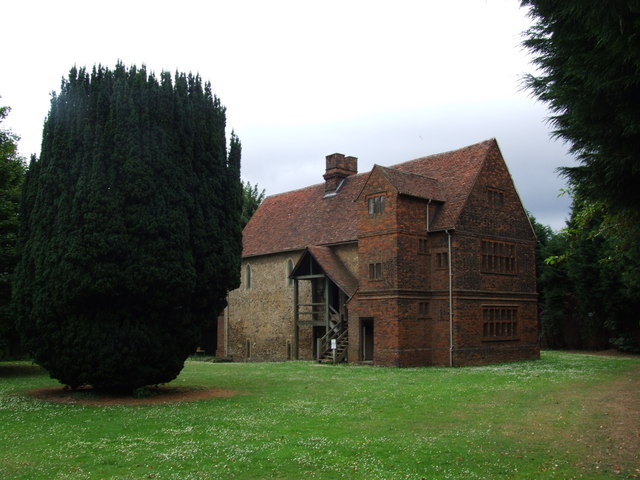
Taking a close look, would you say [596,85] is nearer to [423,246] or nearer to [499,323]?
[423,246]

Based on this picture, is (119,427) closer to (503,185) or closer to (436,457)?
(436,457)

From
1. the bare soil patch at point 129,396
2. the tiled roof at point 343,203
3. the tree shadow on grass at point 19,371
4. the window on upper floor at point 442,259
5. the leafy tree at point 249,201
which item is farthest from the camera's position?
the leafy tree at point 249,201

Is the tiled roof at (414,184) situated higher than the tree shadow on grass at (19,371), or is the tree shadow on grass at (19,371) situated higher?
the tiled roof at (414,184)

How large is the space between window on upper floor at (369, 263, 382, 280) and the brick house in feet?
0.17

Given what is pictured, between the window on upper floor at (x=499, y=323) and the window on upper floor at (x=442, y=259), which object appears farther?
the window on upper floor at (x=499, y=323)

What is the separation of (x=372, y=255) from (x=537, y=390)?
500 inches

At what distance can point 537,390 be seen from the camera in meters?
19.6

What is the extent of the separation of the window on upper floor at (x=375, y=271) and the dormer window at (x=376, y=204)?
262 cm

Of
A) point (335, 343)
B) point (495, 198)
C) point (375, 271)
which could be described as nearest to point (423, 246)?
point (375, 271)

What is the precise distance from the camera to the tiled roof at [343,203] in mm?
31172

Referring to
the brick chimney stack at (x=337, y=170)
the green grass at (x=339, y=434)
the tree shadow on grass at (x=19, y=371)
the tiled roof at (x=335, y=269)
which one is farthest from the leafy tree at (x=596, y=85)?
A: the brick chimney stack at (x=337, y=170)

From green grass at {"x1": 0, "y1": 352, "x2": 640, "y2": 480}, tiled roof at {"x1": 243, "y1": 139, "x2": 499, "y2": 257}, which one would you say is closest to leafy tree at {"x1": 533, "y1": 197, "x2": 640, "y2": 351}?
tiled roof at {"x1": 243, "y1": 139, "x2": 499, "y2": 257}

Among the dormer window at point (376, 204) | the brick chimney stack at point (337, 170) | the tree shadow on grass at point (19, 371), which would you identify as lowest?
the tree shadow on grass at point (19, 371)

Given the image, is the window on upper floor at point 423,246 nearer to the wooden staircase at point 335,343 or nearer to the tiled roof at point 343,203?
the tiled roof at point 343,203
